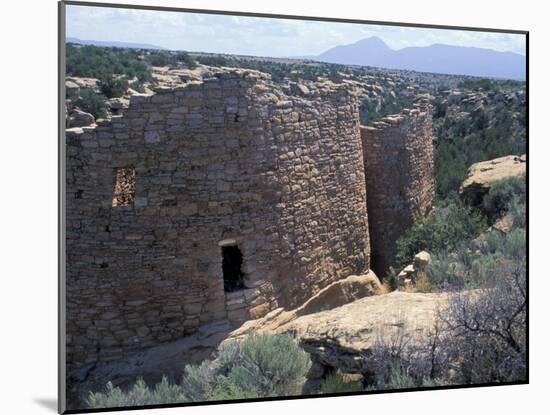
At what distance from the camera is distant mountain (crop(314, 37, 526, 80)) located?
781cm

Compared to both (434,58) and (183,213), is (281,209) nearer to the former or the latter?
(183,213)

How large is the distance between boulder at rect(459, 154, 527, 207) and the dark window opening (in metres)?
2.40

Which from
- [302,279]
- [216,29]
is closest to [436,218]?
[302,279]

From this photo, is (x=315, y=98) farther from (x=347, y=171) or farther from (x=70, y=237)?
(x=70, y=237)

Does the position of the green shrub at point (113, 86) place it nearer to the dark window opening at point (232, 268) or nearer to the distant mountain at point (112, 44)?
the distant mountain at point (112, 44)

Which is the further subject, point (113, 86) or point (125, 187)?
point (125, 187)

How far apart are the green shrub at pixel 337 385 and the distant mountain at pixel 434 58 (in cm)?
284

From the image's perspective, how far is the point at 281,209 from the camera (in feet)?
26.0

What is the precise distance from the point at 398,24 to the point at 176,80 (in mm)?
2103

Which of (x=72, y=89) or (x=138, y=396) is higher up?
(x=72, y=89)

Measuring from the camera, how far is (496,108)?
8461 millimetres

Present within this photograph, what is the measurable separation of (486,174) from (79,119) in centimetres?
396

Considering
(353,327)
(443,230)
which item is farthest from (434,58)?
(353,327)

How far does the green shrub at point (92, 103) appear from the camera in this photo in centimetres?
688
